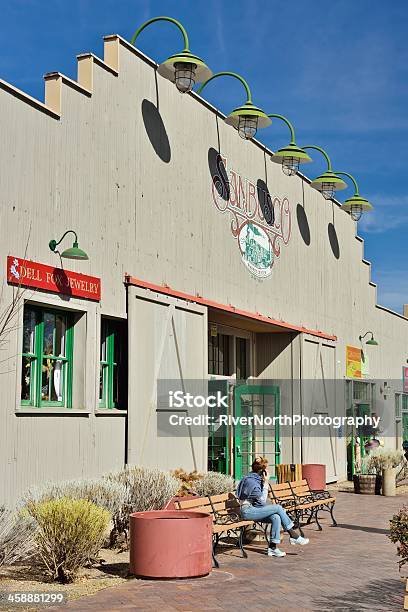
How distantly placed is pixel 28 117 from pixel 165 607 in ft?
23.3

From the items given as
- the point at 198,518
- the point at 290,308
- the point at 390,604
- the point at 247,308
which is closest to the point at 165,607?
the point at 198,518

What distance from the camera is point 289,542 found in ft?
42.8

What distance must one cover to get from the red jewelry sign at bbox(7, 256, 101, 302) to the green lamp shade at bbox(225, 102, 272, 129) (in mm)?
5678

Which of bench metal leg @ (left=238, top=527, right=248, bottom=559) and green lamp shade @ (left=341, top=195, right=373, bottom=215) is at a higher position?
green lamp shade @ (left=341, top=195, right=373, bottom=215)

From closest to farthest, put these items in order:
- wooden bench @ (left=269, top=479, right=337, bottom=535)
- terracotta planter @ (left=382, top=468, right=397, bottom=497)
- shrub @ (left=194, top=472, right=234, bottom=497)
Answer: wooden bench @ (left=269, top=479, right=337, bottom=535) < shrub @ (left=194, top=472, right=234, bottom=497) < terracotta planter @ (left=382, top=468, right=397, bottom=497)

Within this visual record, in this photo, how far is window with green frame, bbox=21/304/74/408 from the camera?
12094 mm

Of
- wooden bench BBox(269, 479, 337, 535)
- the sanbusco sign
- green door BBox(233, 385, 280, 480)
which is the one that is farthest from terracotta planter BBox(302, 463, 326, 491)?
the sanbusco sign

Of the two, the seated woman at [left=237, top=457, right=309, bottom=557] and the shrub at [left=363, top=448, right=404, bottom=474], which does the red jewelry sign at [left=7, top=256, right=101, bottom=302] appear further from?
the shrub at [left=363, top=448, right=404, bottom=474]

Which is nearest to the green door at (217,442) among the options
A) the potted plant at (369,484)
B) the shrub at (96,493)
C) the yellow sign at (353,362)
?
the potted plant at (369,484)

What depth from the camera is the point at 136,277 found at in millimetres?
14594

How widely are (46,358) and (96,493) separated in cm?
221

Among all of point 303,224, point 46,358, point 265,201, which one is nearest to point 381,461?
point 303,224

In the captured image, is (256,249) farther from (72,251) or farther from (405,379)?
(405,379)

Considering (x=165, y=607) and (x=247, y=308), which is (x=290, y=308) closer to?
(x=247, y=308)
